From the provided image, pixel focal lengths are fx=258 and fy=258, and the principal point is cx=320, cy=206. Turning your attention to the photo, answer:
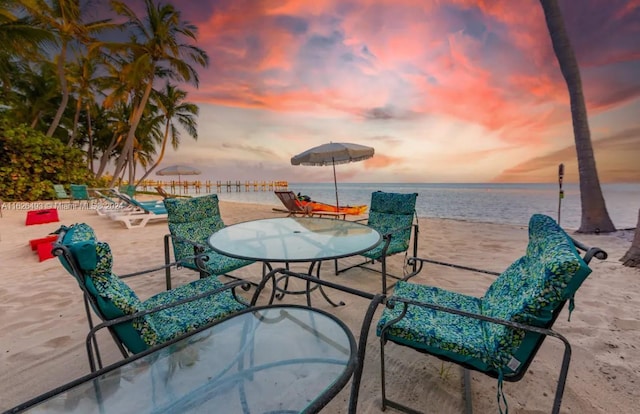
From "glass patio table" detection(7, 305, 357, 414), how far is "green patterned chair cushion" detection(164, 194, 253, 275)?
127cm

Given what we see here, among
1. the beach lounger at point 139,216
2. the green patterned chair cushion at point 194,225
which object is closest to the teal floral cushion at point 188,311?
the green patterned chair cushion at point 194,225

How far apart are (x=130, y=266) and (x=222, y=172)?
32.8 m

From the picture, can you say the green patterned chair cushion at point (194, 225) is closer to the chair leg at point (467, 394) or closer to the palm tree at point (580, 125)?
the chair leg at point (467, 394)

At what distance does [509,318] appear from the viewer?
1115 mm

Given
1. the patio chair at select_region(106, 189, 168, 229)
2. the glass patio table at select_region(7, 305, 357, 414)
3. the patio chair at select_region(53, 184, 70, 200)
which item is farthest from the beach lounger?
the glass patio table at select_region(7, 305, 357, 414)

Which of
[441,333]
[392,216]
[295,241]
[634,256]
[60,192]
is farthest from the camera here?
[60,192]

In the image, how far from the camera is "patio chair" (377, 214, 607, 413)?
0.98 meters

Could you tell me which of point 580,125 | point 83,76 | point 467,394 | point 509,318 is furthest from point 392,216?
point 83,76

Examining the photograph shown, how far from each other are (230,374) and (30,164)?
1432 cm

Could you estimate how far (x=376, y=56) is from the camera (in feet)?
35.3

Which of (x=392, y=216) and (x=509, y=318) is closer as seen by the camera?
(x=509, y=318)

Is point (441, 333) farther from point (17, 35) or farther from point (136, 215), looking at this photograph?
point (17, 35)

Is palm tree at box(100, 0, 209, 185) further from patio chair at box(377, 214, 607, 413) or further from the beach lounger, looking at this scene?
patio chair at box(377, 214, 607, 413)

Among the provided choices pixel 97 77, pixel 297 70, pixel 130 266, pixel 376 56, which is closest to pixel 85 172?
pixel 97 77
